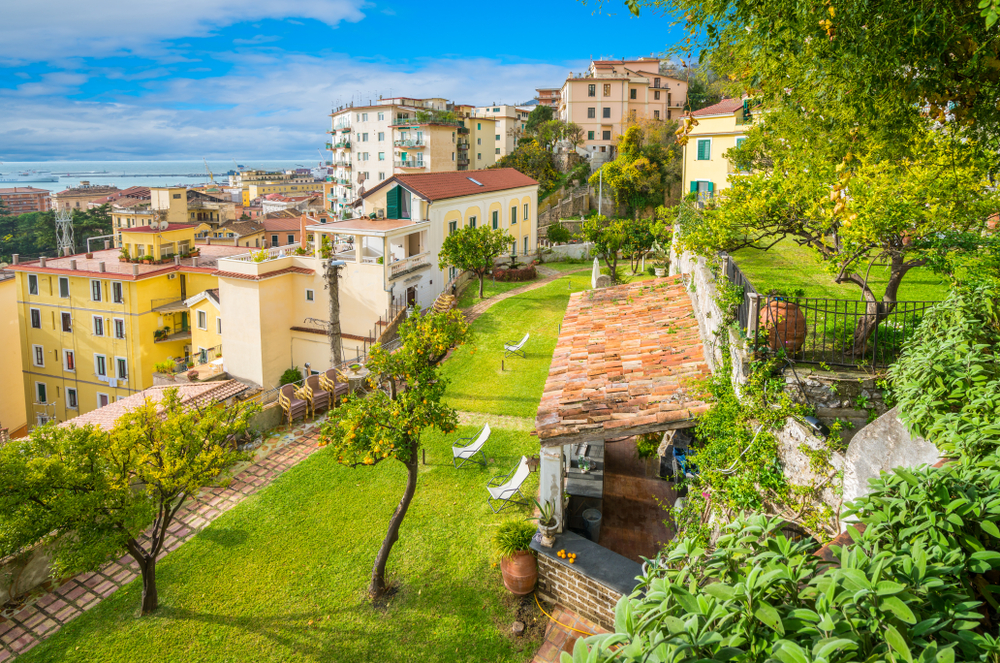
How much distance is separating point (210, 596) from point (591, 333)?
32.5 feet

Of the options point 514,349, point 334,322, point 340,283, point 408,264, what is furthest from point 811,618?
point 408,264

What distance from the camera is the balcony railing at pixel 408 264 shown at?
31391 mm

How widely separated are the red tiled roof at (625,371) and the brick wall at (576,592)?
2.26 metres

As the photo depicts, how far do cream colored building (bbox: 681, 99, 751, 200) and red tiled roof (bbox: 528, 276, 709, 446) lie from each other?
20.1 m

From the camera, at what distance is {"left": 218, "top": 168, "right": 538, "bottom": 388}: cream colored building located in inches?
1184

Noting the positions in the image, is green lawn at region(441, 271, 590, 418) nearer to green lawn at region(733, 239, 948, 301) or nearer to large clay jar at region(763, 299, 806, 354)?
green lawn at region(733, 239, 948, 301)

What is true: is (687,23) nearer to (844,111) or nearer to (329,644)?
(844,111)

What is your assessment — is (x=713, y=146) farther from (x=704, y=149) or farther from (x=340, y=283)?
(x=340, y=283)

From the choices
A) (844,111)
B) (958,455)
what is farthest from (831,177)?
(958,455)

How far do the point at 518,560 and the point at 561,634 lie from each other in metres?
1.37

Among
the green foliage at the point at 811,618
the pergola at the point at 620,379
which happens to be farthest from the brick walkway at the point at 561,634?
the green foliage at the point at 811,618

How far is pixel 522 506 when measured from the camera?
13516 millimetres

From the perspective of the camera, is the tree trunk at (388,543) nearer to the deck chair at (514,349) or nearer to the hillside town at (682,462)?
the hillside town at (682,462)

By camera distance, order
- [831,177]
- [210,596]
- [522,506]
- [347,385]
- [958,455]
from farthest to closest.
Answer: [347,385] < [522,506] < [210,596] < [831,177] < [958,455]
